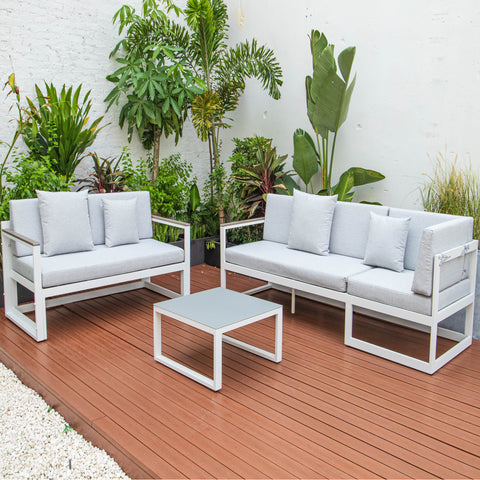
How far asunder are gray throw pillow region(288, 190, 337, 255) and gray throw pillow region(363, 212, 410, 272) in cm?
48

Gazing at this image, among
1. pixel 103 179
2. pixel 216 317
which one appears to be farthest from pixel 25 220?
pixel 216 317

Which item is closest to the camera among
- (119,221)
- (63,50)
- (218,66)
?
(119,221)

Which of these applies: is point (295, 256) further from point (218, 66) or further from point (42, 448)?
point (218, 66)

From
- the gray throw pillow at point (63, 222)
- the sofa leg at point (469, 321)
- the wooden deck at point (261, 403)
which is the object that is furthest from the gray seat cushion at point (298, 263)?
the gray throw pillow at point (63, 222)

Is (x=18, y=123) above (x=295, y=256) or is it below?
above

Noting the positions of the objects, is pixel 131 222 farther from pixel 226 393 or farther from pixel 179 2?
pixel 179 2

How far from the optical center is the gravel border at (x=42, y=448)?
224 centimetres

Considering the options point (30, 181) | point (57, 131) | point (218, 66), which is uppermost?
point (218, 66)

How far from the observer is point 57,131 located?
4.62 m

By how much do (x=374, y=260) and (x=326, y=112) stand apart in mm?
1623

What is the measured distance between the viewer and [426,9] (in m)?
4.24

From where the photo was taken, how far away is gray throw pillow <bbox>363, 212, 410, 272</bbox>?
3.55 metres

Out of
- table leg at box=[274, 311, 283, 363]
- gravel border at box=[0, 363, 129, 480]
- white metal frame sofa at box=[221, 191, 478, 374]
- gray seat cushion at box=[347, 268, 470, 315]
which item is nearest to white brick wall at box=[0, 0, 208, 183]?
white metal frame sofa at box=[221, 191, 478, 374]

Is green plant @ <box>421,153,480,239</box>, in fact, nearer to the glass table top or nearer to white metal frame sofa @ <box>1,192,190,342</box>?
the glass table top
